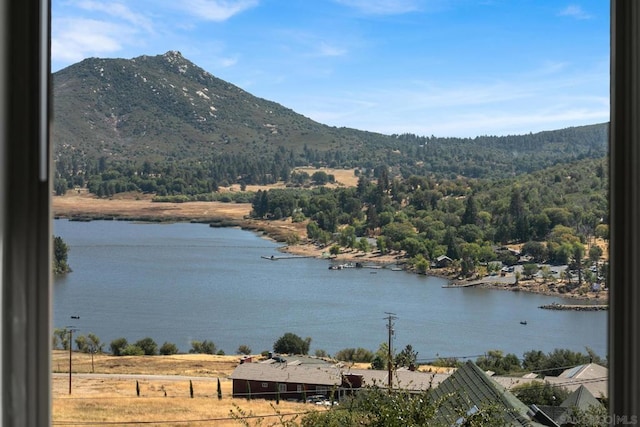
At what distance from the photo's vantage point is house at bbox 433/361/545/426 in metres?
1.28

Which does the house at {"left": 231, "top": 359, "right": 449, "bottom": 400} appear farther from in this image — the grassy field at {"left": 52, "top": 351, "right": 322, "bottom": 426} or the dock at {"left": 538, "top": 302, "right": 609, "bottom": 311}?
the dock at {"left": 538, "top": 302, "right": 609, "bottom": 311}

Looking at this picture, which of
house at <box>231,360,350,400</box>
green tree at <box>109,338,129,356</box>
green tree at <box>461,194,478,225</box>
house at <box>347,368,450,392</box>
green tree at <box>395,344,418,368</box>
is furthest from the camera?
green tree at <box>109,338,129,356</box>

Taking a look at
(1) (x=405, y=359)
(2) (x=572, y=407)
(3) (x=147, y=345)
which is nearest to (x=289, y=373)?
(1) (x=405, y=359)

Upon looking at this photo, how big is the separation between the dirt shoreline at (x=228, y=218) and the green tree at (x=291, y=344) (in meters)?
0.35

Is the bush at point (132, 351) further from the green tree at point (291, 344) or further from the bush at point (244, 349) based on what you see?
the green tree at point (291, 344)


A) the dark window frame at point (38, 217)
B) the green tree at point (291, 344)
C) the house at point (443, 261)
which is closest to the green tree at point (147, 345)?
the green tree at point (291, 344)

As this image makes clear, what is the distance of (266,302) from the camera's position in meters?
3.13

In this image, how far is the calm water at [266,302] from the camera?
2244 mm

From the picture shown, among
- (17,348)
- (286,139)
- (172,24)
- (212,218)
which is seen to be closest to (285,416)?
(17,348)

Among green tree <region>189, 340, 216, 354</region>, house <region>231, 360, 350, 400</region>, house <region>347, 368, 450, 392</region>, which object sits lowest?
green tree <region>189, 340, 216, 354</region>

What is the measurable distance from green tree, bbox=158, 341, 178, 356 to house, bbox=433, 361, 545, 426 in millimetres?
1365

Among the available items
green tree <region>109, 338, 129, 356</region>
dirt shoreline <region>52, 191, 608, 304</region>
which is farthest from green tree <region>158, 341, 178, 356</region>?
dirt shoreline <region>52, 191, 608, 304</region>

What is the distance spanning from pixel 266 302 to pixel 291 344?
0.75 m

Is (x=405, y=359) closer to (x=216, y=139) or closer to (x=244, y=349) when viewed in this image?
(x=244, y=349)
